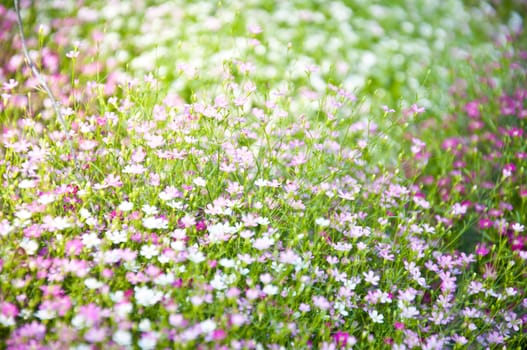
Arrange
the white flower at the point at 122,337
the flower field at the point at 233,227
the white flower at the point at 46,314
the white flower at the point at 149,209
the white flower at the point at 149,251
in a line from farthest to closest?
the white flower at the point at 149,209 → the white flower at the point at 149,251 → the flower field at the point at 233,227 → the white flower at the point at 46,314 → the white flower at the point at 122,337

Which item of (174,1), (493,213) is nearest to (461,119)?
(493,213)

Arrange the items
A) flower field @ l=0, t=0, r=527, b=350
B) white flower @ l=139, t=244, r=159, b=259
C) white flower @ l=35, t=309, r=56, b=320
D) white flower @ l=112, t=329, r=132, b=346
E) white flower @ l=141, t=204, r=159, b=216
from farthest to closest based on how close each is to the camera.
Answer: white flower @ l=141, t=204, r=159, b=216, white flower @ l=139, t=244, r=159, b=259, flower field @ l=0, t=0, r=527, b=350, white flower @ l=35, t=309, r=56, b=320, white flower @ l=112, t=329, r=132, b=346

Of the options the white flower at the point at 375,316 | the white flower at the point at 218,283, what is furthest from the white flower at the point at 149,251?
the white flower at the point at 375,316

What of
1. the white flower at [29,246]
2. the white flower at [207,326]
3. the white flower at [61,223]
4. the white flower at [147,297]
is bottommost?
the white flower at [207,326]

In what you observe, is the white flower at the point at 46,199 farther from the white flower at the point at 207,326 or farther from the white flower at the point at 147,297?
the white flower at the point at 207,326

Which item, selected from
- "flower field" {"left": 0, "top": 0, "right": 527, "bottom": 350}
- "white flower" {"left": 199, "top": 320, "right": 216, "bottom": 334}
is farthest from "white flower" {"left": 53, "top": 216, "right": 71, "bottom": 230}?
"white flower" {"left": 199, "top": 320, "right": 216, "bottom": 334}

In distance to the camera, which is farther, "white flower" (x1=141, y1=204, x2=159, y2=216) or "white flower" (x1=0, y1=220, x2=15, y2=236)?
"white flower" (x1=141, y1=204, x2=159, y2=216)

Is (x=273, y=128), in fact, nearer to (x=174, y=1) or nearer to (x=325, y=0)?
(x=174, y=1)

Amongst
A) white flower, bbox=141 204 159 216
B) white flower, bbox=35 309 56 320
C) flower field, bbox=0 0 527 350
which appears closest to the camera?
white flower, bbox=35 309 56 320

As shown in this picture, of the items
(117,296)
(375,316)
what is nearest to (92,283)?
(117,296)

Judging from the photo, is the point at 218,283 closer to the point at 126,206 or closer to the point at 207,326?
the point at 207,326

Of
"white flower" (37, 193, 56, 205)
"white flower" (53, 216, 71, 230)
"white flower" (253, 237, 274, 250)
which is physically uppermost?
"white flower" (37, 193, 56, 205)

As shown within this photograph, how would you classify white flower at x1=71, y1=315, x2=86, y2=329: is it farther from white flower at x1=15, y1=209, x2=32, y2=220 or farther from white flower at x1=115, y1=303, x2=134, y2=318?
white flower at x1=15, y1=209, x2=32, y2=220
